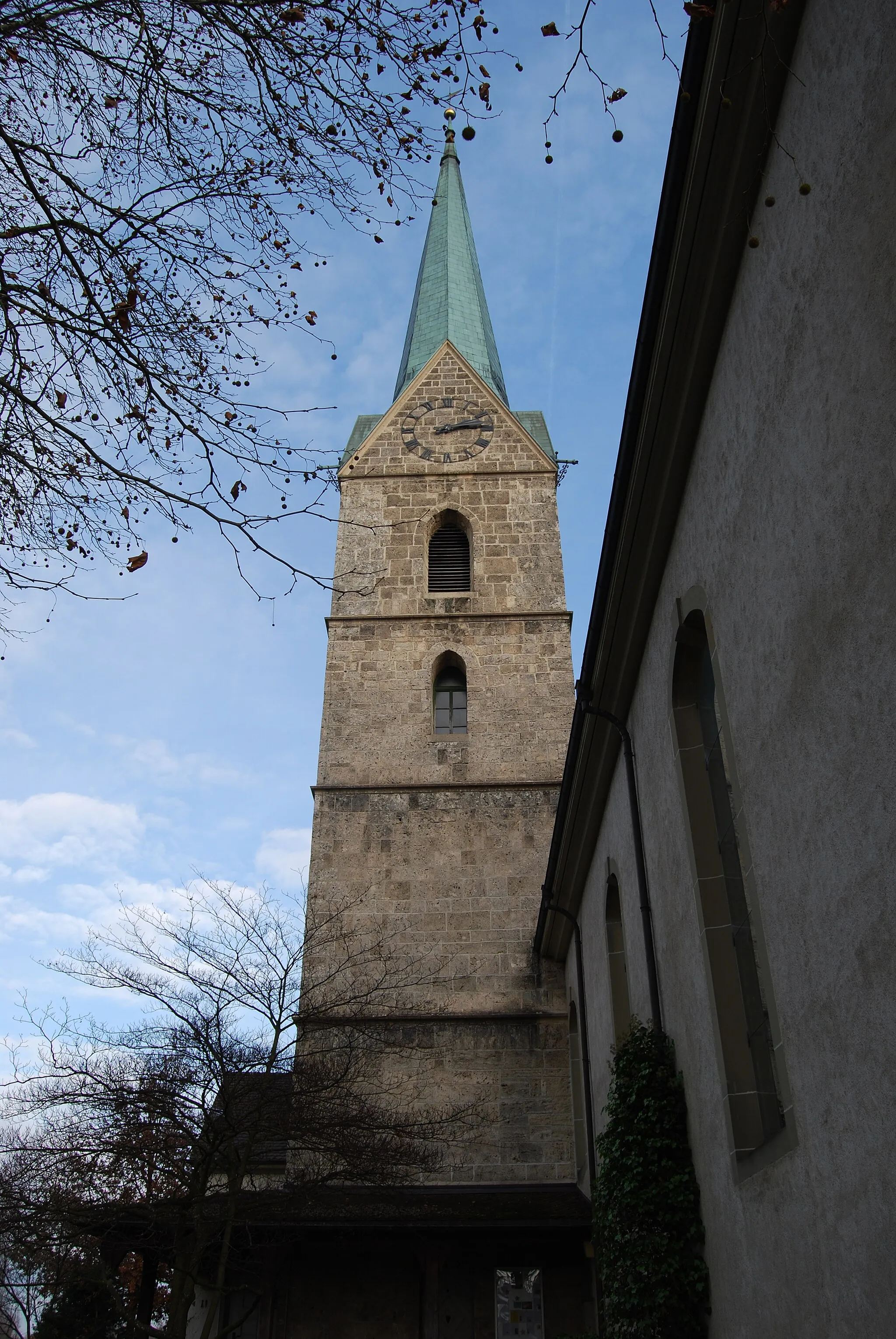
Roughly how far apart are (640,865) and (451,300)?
23049mm

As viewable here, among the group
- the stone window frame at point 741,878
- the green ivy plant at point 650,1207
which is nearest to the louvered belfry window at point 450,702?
the green ivy plant at point 650,1207

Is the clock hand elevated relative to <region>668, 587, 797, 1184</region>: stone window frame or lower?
elevated

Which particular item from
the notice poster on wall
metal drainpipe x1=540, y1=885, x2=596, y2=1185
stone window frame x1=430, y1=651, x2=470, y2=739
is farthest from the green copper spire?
the notice poster on wall

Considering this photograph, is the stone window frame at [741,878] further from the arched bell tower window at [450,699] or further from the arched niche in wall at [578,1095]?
the arched bell tower window at [450,699]

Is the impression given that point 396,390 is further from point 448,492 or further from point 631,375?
point 631,375

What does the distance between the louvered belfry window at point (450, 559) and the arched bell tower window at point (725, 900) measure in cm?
1389

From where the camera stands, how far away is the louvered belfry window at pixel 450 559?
21.6 m

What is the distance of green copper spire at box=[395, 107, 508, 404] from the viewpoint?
2762 cm

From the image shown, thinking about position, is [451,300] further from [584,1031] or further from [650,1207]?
[650,1207]

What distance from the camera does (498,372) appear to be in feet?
94.6

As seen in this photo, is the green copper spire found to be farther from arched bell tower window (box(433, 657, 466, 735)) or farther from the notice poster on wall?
the notice poster on wall

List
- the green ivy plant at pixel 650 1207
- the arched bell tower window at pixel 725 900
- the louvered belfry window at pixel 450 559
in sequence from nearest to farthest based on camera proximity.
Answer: the arched bell tower window at pixel 725 900, the green ivy plant at pixel 650 1207, the louvered belfry window at pixel 450 559

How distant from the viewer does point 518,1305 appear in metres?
13.8

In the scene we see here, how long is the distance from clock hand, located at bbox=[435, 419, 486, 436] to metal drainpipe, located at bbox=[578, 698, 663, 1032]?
14362 mm
